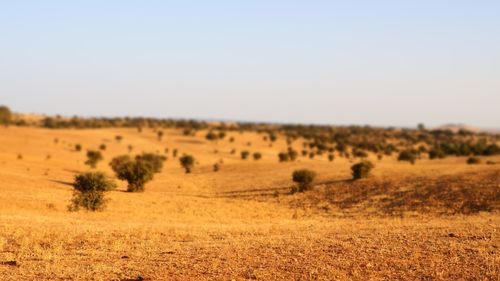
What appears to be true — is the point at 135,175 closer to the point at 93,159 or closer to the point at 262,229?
the point at 262,229

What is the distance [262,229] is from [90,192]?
12196 mm

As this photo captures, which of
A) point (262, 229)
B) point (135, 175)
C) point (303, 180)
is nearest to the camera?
point (262, 229)

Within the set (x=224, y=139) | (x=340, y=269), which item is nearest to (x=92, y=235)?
(x=340, y=269)

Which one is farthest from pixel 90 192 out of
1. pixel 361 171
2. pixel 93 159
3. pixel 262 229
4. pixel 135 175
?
pixel 93 159

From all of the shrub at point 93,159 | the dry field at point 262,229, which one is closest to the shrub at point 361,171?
the dry field at point 262,229

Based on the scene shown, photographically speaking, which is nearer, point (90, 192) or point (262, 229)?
point (262, 229)

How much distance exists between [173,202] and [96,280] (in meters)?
22.3

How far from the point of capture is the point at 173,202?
119 feet

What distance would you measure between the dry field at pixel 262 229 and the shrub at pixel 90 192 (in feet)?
2.22

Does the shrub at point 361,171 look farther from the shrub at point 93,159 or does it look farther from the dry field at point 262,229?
the shrub at point 93,159

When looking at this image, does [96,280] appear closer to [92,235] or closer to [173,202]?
[92,235]

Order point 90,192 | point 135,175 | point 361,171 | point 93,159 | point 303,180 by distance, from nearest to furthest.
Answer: point 90,192 → point 135,175 → point 303,180 → point 361,171 → point 93,159

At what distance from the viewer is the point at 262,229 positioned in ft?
74.8

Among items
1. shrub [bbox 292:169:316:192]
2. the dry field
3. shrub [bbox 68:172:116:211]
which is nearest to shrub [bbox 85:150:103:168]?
the dry field
